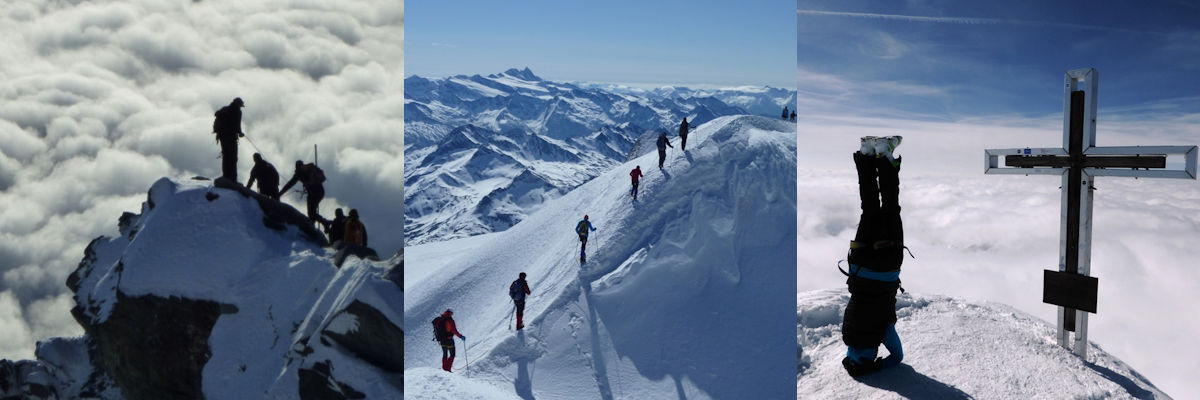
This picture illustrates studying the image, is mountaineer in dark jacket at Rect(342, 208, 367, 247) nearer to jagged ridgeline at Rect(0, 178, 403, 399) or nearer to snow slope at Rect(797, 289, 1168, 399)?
jagged ridgeline at Rect(0, 178, 403, 399)

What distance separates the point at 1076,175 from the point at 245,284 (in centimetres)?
927

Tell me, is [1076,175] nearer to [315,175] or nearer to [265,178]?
[315,175]

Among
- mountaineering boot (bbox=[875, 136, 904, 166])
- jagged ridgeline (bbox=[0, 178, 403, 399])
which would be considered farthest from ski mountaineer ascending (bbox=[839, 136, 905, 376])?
jagged ridgeline (bbox=[0, 178, 403, 399])

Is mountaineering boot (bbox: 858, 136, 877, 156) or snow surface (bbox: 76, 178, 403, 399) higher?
mountaineering boot (bbox: 858, 136, 877, 156)

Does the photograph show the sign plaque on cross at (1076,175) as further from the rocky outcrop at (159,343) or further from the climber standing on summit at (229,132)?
the rocky outcrop at (159,343)

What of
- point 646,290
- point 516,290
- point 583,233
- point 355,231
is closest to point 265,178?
point 355,231

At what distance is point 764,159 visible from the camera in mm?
26469

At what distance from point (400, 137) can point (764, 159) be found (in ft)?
72.4

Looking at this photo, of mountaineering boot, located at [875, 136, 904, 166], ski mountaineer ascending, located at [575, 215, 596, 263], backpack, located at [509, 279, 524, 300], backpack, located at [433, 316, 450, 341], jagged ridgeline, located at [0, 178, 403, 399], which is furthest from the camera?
ski mountaineer ascending, located at [575, 215, 596, 263]

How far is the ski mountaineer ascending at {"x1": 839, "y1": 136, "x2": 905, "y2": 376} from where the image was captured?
484cm

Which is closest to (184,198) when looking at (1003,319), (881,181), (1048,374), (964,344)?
(881,181)

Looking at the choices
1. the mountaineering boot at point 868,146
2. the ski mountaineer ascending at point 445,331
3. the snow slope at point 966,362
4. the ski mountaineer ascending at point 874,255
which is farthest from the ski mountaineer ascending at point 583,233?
the mountaineering boot at point 868,146

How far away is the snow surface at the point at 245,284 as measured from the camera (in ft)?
20.5

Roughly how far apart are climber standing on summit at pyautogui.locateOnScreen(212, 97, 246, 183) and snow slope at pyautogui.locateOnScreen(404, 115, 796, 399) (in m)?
3.52
